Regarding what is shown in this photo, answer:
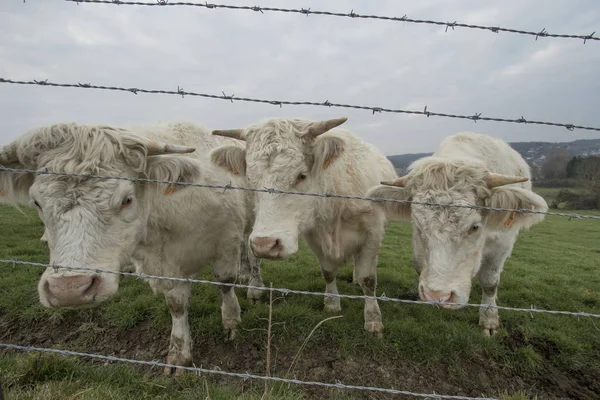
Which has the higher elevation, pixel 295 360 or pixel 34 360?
pixel 34 360

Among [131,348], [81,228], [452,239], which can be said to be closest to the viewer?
[81,228]

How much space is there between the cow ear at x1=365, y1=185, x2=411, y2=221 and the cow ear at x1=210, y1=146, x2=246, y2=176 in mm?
1357

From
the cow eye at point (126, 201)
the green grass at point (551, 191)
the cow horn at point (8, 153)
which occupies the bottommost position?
the green grass at point (551, 191)

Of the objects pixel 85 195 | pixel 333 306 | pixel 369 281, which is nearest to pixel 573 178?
pixel 369 281

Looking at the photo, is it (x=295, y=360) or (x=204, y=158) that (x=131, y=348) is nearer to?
(x=295, y=360)

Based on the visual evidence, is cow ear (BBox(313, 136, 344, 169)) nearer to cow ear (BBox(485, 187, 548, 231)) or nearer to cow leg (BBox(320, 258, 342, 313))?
cow ear (BBox(485, 187, 548, 231))

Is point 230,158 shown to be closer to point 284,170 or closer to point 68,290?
point 284,170

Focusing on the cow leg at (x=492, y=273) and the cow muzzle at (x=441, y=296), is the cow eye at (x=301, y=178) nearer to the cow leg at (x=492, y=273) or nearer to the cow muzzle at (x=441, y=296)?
the cow muzzle at (x=441, y=296)

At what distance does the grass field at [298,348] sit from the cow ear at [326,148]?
200cm

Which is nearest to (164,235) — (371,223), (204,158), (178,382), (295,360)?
(204,158)

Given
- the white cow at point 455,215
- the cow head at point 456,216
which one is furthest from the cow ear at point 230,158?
the cow head at point 456,216

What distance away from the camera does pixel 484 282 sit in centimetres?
453

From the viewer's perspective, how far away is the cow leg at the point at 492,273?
4141 millimetres

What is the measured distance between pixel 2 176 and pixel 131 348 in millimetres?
2349
